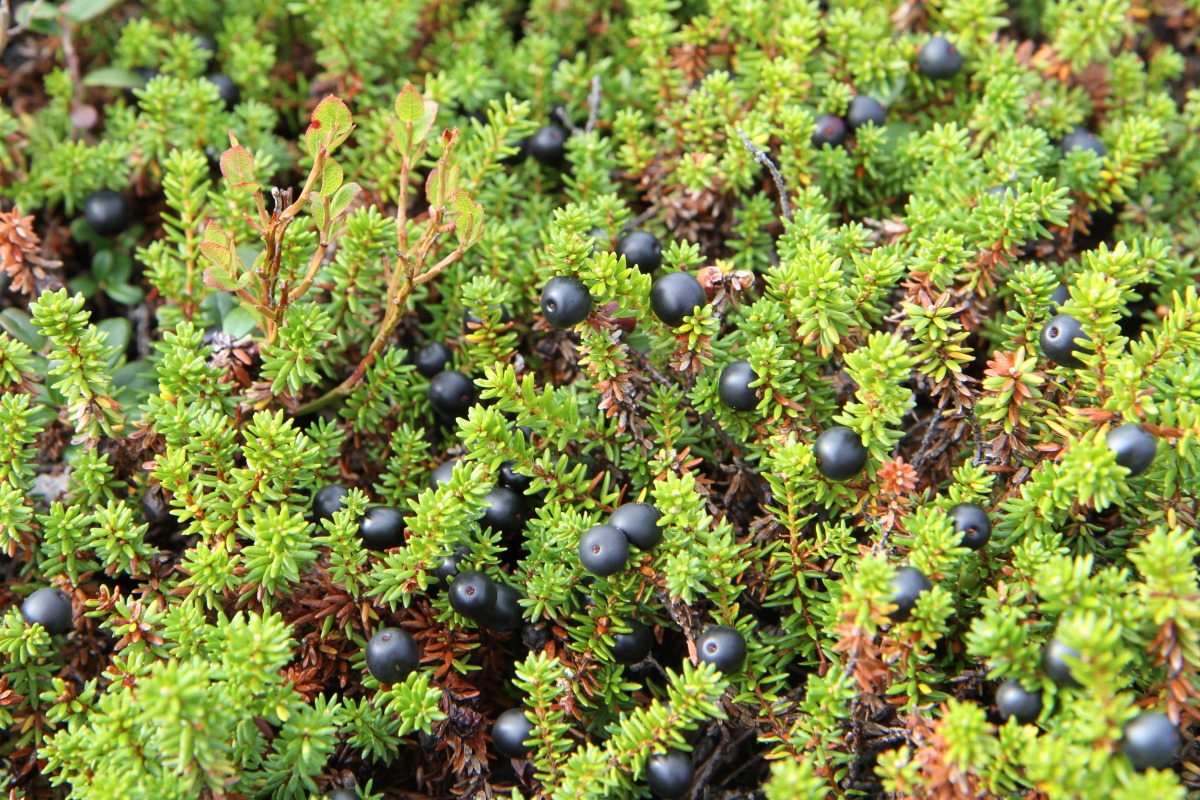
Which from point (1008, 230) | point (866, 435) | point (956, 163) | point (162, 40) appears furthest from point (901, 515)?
point (162, 40)

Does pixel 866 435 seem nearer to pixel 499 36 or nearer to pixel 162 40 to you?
pixel 499 36

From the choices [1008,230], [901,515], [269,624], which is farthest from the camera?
[1008,230]

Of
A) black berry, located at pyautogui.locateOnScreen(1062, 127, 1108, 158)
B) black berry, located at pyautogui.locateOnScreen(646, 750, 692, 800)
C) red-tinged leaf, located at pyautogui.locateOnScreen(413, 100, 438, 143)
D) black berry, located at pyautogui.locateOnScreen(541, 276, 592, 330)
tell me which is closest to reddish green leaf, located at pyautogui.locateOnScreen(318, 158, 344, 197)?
red-tinged leaf, located at pyautogui.locateOnScreen(413, 100, 438, 143)

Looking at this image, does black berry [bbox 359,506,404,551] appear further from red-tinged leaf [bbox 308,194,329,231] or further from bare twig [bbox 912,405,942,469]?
bare twig [bbox 912,405,942,469]

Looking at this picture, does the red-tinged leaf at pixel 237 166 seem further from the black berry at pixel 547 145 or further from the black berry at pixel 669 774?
the black berry at pixel 669 774

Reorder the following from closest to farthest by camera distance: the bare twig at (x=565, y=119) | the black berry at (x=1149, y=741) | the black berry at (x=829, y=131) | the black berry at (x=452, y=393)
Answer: the black berry at (x=1149, y=741) → the black berry at (x=452, y=393) → the black berry at (x=829, y=131) → the bare twig at (x=565, y=119)

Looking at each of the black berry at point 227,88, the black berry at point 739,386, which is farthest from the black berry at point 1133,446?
the black berry at point 227,88

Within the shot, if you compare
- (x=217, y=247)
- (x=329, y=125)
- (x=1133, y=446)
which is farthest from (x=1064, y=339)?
(x=217, y=247)
